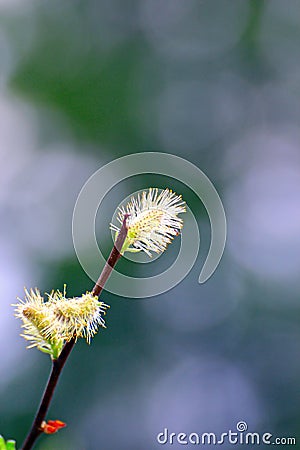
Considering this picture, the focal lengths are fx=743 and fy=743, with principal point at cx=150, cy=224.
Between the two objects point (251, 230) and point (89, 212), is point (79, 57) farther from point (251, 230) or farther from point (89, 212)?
point (89, 212)

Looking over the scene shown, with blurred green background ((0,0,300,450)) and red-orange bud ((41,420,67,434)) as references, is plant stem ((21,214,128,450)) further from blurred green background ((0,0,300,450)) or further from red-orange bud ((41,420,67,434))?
blurred green background ((0,0,300,450))

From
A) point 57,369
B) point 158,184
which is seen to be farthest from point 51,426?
point 158,184

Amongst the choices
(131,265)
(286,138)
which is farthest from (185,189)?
(286,138)

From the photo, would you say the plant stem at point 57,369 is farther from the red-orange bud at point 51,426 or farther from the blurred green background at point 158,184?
the blurred green background at point 158,184

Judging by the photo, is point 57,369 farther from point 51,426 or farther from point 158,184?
point 158,184

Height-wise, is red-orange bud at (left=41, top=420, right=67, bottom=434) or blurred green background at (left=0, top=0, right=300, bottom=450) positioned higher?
blurred green background at (left=0, top=0, right=300, bottom=450)

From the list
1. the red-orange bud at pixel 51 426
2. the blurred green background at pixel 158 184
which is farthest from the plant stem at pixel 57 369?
the blurred green background at pixel 158 184

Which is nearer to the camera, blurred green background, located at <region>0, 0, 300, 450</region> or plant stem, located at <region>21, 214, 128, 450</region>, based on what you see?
plant stem, located at <region>21, 214, 128, 450</region>

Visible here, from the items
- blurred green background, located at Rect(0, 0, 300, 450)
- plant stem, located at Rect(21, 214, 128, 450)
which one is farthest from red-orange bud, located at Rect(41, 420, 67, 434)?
blurred green background, located at Rect(0, 0, 300, 450)
